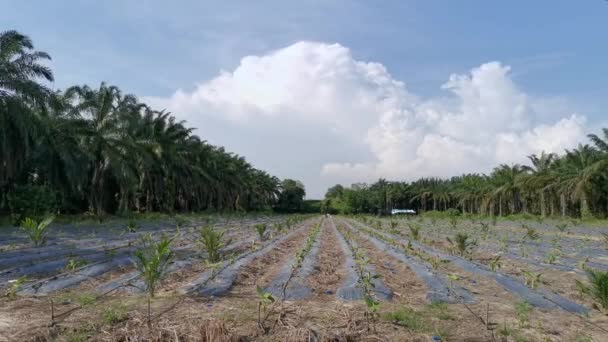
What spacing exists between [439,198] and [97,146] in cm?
5727

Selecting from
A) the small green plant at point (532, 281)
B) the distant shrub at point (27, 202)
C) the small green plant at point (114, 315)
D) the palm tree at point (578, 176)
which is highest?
the palm tree at point (578, 176)

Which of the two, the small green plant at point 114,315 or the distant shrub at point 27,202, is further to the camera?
the distant shrub at point 27,202

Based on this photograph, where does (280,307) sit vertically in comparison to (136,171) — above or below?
below

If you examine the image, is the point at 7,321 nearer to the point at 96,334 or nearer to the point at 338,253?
the point at 96,334

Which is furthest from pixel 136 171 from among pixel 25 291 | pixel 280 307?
pixel 280 307

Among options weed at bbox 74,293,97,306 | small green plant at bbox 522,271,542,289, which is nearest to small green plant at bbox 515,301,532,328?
small green plant at bbox 522,271,542,289

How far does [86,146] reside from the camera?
27750 millimetres

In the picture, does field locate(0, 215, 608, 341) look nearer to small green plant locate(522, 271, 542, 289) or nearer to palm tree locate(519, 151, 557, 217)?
small green plant locate(522, 271, 542, 289)

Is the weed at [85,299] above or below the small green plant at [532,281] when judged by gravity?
below

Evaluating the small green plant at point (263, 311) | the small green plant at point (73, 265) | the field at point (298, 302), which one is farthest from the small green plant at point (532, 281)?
the small green plant at point (73, 265)

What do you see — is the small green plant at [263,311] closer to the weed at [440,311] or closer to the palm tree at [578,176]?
the weed at [440,311]

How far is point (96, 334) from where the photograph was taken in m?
4.16

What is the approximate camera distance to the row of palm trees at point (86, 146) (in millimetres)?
19383

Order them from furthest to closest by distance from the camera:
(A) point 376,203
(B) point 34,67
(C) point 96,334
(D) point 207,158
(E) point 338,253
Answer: (A) point 376,203 → (D) point 207,158 → (B) point 34,67 → (E) point 338,253 → (C) point 96,334
